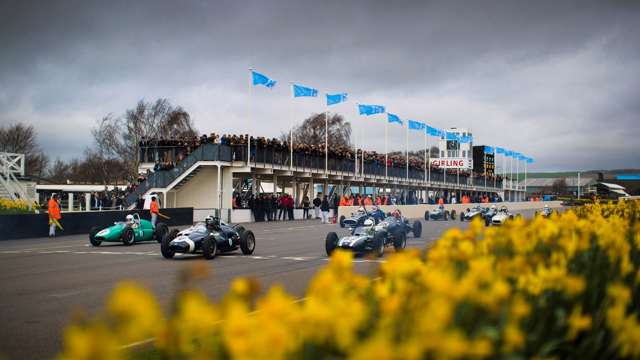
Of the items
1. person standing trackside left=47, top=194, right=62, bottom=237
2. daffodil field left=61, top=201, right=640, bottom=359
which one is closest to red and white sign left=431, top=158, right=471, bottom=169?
person standing trackside left=47, top=194, right=62, bottom=237

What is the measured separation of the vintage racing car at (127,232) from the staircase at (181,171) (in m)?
17.3

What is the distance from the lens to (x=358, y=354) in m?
2.41

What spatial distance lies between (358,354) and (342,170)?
5126cm

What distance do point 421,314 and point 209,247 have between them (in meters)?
14.6

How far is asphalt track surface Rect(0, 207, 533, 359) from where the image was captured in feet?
28.2

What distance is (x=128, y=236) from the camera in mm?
22859

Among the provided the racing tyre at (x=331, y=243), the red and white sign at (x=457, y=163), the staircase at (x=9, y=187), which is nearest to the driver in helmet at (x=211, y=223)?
the racing tyre at (x=331, y=243)

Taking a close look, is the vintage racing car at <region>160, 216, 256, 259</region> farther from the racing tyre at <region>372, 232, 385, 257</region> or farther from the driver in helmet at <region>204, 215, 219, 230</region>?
the racing tyre at <region>372, 232, 385, 257</region>

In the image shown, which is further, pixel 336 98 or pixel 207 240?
pixel 336 98

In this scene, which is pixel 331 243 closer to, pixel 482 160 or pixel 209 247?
pixel 209 247

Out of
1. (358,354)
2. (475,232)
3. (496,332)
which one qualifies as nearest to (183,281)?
(358,354)

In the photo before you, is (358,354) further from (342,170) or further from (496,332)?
(342,170)

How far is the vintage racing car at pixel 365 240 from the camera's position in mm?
17641

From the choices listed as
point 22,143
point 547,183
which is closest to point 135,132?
point 22,143
